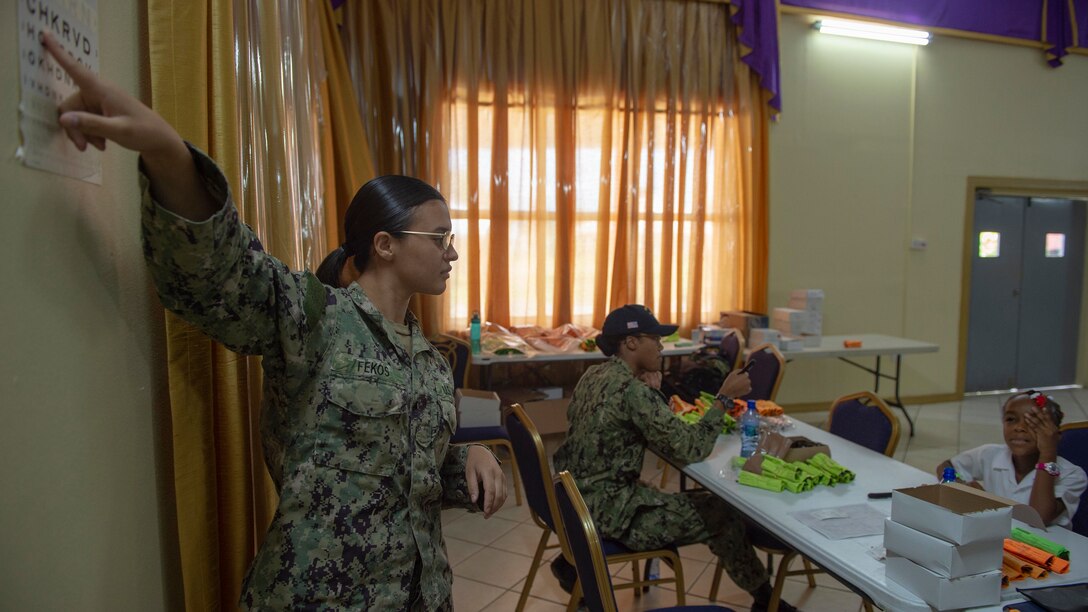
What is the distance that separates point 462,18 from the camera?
197 inches

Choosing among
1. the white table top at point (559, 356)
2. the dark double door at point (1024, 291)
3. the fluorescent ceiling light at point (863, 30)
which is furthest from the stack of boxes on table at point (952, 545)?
the dark double door at point (1024, 291)

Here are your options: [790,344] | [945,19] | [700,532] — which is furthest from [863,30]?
[700,532]

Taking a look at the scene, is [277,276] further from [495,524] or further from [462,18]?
[462,18]

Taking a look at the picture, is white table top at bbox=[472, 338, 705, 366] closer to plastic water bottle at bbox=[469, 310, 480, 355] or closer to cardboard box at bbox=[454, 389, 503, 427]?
plastic water bottle at bbox=[469, 310, 480, 355]

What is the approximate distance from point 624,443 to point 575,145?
11.3 ft

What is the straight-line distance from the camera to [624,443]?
243cm

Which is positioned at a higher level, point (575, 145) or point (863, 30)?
point (863, 30)

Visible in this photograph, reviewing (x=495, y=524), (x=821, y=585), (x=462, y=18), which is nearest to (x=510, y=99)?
(x=462, y=18)

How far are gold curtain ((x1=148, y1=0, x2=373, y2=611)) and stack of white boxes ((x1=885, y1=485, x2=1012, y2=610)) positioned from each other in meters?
1.41

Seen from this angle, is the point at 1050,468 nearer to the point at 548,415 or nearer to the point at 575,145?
the point at 548,415

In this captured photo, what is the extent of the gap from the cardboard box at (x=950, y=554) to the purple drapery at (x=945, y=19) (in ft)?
16.3

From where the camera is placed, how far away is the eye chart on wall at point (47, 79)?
0.68 m

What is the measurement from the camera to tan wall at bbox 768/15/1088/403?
237 inches

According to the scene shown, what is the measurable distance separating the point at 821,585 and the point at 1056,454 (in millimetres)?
1142
